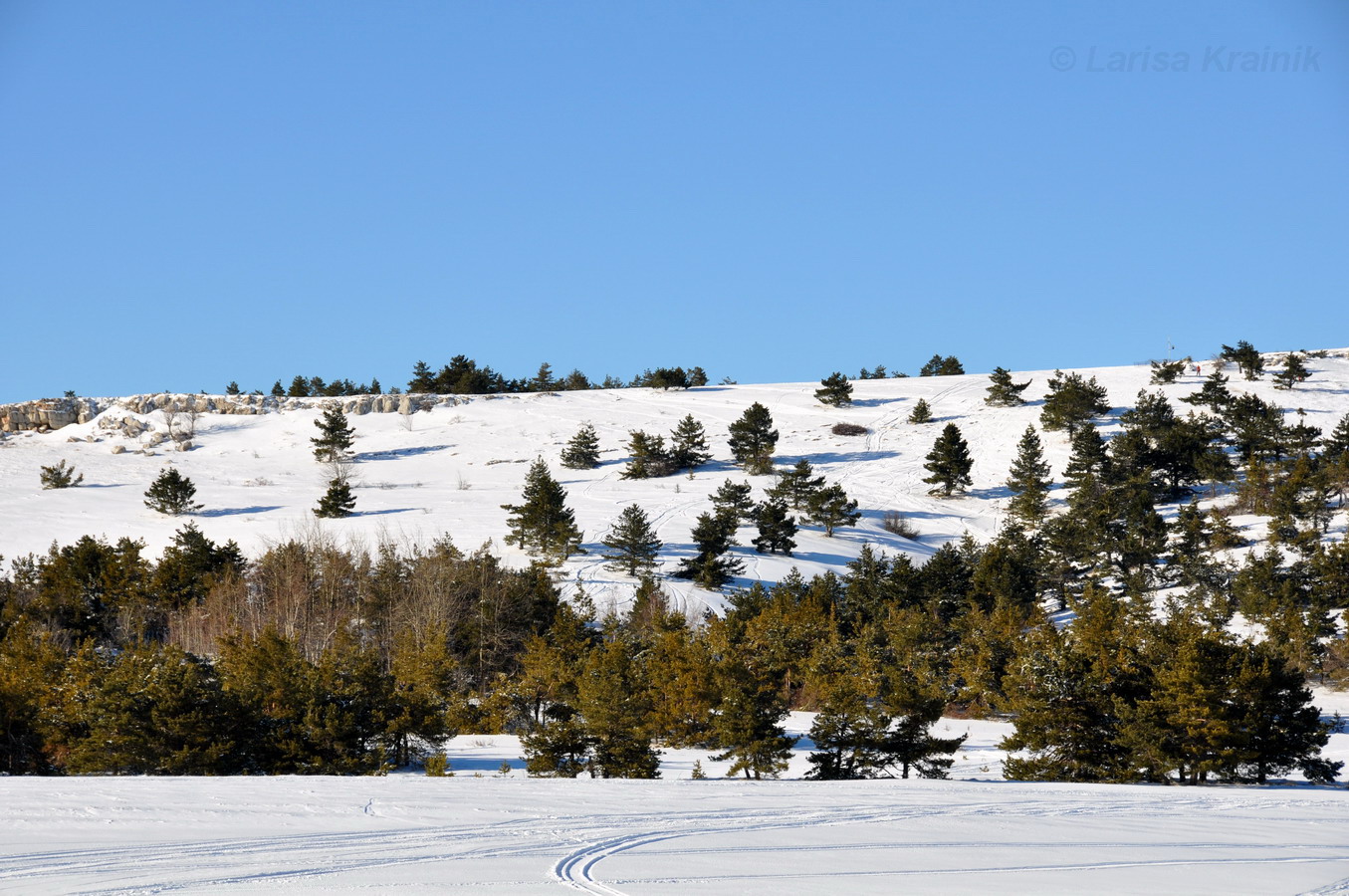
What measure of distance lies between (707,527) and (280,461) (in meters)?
36.7

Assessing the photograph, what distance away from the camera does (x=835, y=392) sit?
7944cm

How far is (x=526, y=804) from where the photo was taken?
50.5 feet

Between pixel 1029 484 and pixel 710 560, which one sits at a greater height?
pixel 1029 484

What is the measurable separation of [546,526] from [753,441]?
2037cm

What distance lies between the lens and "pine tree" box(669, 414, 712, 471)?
208 ft

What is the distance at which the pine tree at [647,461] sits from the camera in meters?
61.6

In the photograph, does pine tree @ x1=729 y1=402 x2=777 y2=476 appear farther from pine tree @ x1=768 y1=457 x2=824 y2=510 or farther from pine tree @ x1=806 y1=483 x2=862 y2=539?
pine tree @ x1=806 y1=483 x2=862 y2=539

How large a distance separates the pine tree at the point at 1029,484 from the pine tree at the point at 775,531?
1048 centimetres

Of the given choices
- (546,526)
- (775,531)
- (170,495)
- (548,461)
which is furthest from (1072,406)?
(170,495)

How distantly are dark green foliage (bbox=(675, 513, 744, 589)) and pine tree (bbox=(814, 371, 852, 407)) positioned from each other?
3642 cm

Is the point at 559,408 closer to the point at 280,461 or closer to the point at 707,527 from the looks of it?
the point at 280,461

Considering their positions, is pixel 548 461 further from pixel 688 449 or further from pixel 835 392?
pixel 835 392

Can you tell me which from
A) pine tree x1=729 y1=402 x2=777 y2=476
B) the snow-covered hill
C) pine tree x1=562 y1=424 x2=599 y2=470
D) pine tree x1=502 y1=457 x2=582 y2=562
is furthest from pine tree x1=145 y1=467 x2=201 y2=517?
pine tree x1=729 y1=402 x2=777 y2=476

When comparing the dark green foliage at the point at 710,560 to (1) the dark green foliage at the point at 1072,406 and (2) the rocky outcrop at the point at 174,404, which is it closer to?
(1) the dark green foliage at the point at 1072,406
